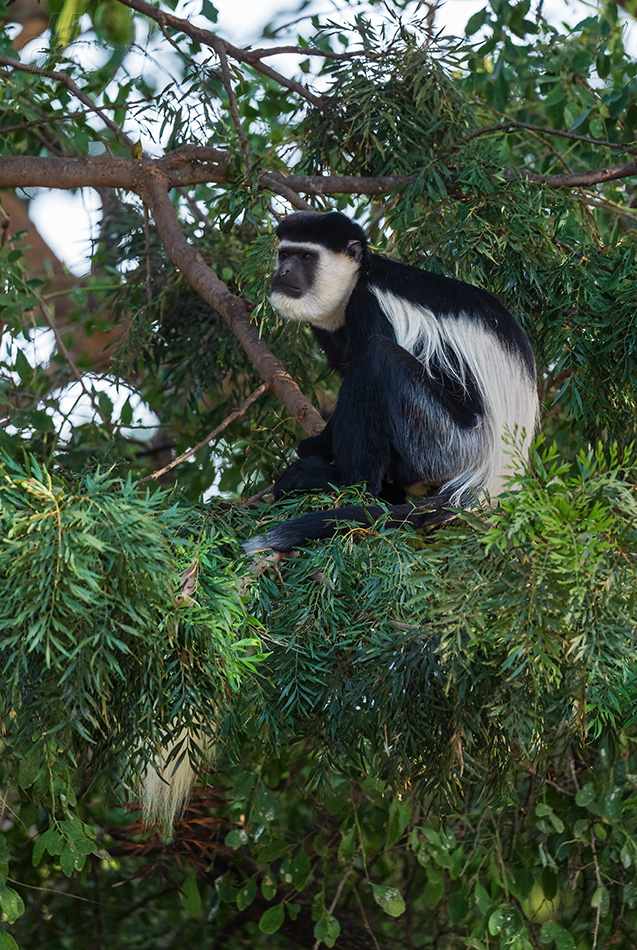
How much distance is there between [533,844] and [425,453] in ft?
2.60

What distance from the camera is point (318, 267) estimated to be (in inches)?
72.3

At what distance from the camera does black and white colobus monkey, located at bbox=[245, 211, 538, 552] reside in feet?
5.32

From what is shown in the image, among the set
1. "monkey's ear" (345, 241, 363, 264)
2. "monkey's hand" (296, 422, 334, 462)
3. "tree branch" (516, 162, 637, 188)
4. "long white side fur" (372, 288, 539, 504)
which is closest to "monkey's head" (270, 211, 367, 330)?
"monkey's ear" (345, 241, 363, 264)

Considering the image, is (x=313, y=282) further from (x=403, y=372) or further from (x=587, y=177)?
(x=587, y=177)

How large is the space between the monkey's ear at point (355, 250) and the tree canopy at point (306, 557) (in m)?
0.11

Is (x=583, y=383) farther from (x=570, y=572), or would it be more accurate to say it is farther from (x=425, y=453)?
(x=570, y=572)

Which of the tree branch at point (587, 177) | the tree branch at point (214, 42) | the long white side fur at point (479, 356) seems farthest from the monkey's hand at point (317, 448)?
the tree branch at point (214, 42)

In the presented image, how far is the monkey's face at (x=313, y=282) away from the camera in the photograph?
5.98ft

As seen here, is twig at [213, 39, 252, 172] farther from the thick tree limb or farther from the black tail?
the black tail

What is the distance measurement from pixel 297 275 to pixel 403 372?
1.05 feet

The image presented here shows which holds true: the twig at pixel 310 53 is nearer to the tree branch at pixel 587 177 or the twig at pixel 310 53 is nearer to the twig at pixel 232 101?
the twig at pixel 232 101

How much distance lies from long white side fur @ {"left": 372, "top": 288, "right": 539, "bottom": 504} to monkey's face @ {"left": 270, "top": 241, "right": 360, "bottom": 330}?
0.37ft

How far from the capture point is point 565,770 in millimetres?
1979

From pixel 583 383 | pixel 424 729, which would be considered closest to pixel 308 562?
pixel 424 729
